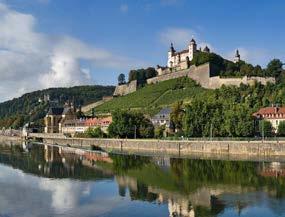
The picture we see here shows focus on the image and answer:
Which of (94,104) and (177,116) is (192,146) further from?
(94,104)

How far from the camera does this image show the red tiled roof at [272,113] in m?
74.0

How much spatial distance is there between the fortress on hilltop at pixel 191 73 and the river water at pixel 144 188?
43532mm

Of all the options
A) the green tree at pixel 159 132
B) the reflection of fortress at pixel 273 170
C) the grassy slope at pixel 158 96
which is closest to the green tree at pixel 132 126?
the green tree at pixel 159 132

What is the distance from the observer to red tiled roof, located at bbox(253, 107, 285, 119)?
74000mm

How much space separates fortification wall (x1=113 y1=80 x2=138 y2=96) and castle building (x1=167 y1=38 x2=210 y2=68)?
38.3 ft

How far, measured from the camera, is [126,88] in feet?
462

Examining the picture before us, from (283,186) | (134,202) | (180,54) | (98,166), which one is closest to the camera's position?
(134,202)

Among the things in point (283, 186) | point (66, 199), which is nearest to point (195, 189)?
point (283, 186)

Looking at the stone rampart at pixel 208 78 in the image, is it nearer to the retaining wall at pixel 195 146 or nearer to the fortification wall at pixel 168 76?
the fortification wall at pixel 168 76

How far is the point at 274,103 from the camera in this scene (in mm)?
81062

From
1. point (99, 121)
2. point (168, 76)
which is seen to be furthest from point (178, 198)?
point (168, 76)

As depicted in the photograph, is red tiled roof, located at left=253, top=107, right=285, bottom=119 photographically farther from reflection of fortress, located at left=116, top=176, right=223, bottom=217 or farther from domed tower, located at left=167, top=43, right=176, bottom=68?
domed tower, located at left=167, top=43, right=176, bottom=68

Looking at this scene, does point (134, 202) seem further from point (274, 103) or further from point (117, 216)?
point (274, 103)

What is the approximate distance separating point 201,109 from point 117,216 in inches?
1729
